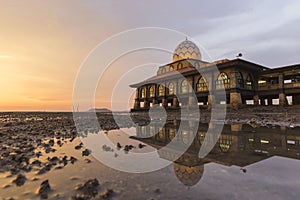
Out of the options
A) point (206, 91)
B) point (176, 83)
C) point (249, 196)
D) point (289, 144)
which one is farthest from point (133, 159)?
point (176, 83)

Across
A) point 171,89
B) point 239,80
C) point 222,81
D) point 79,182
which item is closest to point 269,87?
point 239,80

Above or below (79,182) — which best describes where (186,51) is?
above

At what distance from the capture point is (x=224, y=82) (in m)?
40.7

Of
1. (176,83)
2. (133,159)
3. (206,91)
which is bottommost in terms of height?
(133,159)

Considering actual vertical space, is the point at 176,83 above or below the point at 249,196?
above

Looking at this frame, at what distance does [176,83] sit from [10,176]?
4984 centimetres

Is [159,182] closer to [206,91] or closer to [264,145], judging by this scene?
[264,145]

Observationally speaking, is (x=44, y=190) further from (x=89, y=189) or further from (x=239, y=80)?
(x=239, y=80)

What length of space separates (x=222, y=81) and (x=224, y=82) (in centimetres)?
72

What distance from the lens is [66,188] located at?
13.3 feet

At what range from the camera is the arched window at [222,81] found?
40.1 meters

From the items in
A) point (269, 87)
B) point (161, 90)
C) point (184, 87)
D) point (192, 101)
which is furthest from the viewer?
point (161, 90)

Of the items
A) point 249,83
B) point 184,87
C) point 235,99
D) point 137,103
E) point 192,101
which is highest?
point 184,87

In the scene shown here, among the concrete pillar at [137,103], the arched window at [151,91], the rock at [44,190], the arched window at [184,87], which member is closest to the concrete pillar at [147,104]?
the arched window at [151,91]
